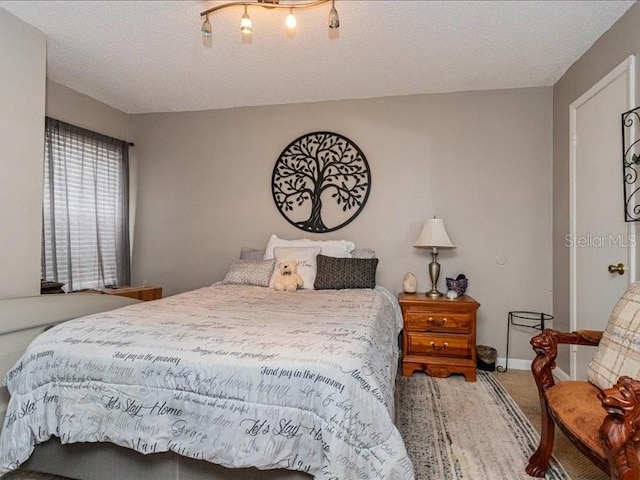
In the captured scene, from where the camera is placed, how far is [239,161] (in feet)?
12.7

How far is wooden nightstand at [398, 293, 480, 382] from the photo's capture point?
2928mm

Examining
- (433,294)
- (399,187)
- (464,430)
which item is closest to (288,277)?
(433,294)

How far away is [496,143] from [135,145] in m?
3.83

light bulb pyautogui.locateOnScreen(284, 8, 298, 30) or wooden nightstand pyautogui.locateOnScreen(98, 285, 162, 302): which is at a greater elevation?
light bulb pyautogui.locateOnScreen(284, 8, 298, 30)

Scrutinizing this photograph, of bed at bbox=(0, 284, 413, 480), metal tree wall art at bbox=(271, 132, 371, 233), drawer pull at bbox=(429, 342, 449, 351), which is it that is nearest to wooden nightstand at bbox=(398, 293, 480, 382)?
drawer pull at bbox=(429, 342, 449, 351)

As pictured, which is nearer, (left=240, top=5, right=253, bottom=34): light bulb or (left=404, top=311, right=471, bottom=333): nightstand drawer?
(left=240, top=5, right=253, bottom=34): light bulb

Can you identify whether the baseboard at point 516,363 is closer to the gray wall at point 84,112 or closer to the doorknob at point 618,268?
the doorknob at point 618,268

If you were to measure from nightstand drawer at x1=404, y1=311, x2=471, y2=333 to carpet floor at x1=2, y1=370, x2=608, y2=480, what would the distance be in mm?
403

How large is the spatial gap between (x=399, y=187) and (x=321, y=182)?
2.54 feet

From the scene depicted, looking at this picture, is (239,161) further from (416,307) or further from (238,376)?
(238,376)

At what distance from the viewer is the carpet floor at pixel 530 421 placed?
1.72m

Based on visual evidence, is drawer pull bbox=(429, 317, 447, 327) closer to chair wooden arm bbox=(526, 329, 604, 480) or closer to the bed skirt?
chair wooden arm bbox=(526, 329, 604, 480)

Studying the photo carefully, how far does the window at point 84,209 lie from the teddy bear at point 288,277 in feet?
6.38

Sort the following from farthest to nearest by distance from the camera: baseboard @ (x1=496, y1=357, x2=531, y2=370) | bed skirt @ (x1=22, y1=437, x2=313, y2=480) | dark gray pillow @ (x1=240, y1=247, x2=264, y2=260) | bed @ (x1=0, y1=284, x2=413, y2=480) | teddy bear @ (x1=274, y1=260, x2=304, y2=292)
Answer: dark gray pillow @ (x1=240, y1=247, x2=264, y2=260)
baseboard @ (x1=496, y1=357, x2=531, y2=370)
teddy bear @ (x1=274, y1=260, x2=304, y2=292)
bed skirt @ (x1=22, y1=437, x2=313, y2=480)
bed @ (x1=0, y1=284, x2=413, y2=480)
